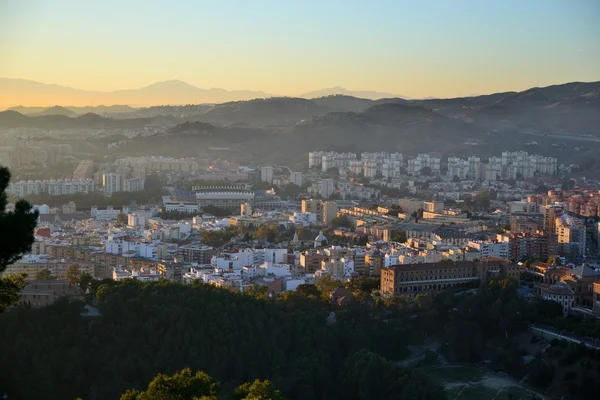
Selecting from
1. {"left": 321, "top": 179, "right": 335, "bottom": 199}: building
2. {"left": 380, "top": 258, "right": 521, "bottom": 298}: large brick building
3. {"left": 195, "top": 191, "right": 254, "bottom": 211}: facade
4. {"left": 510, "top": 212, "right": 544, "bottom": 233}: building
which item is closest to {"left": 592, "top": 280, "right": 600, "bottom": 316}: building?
{"left": 380, "top": 258, "right": 521, "bottom": 298}: large brick building

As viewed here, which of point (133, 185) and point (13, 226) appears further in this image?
point (133, 185)

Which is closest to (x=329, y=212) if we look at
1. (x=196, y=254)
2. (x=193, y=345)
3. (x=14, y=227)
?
(x=196, y=254)

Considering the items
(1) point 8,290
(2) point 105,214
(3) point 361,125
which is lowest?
(2) point 105,214

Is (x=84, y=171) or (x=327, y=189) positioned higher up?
(x=84, y=171)

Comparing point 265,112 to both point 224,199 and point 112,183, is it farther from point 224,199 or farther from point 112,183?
point 224,199

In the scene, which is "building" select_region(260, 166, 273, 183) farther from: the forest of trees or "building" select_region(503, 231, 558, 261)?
the forest of trees

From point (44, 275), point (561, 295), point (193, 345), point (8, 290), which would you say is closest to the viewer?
point (8, 290)

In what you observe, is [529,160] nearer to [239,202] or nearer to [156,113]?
[239,202]

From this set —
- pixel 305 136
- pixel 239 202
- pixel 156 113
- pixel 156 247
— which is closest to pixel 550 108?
pixel 305 136
